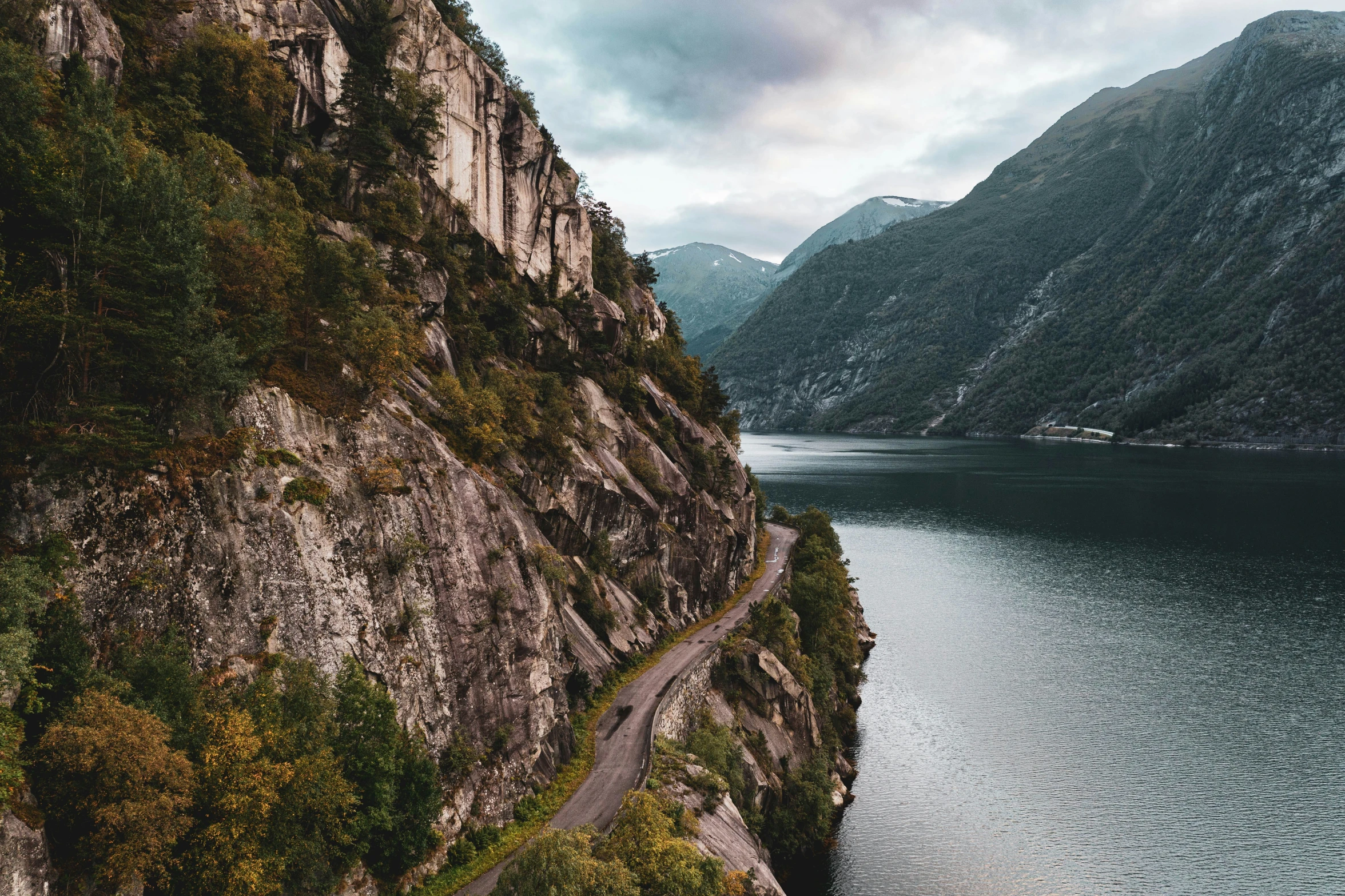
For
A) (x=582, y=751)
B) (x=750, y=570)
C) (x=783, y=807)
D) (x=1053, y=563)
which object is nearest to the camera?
(x=582, y=751)

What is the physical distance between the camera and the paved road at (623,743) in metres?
33.2

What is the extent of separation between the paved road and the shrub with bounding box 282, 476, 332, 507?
52.4 ft

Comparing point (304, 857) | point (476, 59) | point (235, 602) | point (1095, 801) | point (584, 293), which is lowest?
point (1095, 801)

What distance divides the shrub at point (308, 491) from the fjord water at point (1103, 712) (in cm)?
3475

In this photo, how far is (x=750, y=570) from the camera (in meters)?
79.4

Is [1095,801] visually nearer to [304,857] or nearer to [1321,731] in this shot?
[1321,731]

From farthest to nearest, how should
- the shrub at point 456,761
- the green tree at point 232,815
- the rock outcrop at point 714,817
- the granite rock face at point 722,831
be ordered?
the rock outcrop at point 714,817
the granite rock face at point 722,831
the shrub at point 456,761
the green tree at point 232,815

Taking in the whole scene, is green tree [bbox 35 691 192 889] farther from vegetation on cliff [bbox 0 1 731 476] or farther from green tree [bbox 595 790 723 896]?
green tree [bbox 595 790 723 896]

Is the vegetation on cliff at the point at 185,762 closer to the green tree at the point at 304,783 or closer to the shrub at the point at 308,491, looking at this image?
the green tree at the point at 304,783

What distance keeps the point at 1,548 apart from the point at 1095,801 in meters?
59.7

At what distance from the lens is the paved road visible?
33.2m

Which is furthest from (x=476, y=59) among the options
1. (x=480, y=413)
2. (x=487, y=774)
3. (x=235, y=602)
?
(x=487, y=774)

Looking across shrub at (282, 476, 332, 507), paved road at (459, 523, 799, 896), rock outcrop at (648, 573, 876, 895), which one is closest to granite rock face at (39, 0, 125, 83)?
shrub at (282, 476, 332, 507)

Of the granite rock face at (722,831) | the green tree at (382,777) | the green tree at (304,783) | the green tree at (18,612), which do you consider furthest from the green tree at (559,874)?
the green tree at (18,612)
